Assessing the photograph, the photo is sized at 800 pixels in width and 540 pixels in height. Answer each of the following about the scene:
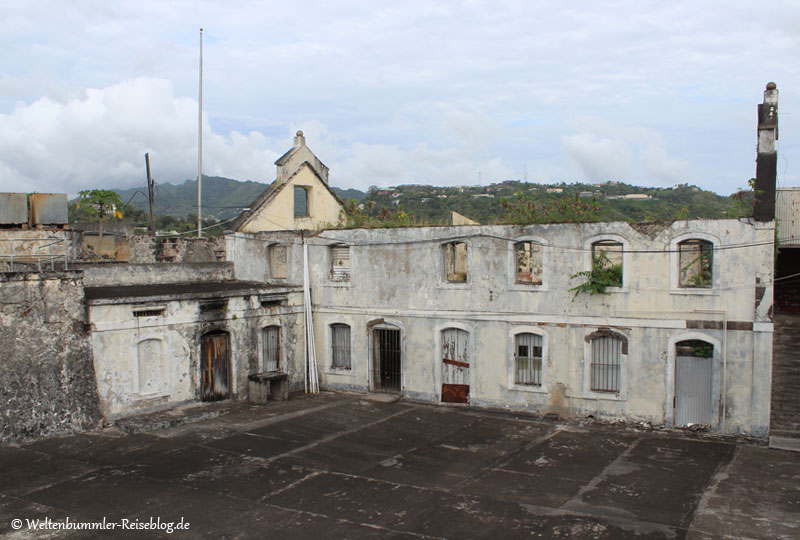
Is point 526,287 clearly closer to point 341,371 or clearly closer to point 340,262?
point 340,262

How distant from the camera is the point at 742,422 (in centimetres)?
1714

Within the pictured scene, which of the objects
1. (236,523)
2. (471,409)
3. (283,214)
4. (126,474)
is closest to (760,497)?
(471,409)

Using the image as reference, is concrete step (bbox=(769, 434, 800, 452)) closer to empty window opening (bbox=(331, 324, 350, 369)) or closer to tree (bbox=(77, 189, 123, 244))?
empty window opening (bbox=(331, 324, 350, 369))

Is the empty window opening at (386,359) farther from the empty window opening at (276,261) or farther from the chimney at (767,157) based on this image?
the chimney at (767,157)

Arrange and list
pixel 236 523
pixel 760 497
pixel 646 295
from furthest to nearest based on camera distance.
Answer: pixel 646 295
pixel 760 497
pixel 236 523

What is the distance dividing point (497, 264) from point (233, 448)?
967cm

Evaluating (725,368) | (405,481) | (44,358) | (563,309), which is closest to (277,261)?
(44,358)

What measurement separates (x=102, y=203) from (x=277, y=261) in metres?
15.0

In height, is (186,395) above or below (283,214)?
below

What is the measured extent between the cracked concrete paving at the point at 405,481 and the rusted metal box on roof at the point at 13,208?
9.99 metres

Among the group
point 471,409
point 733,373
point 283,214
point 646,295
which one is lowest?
point 471,409

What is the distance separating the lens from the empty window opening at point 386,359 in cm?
2239

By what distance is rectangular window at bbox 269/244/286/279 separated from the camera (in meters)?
24.6

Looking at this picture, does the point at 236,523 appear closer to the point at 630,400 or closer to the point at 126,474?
the point at 126,474
